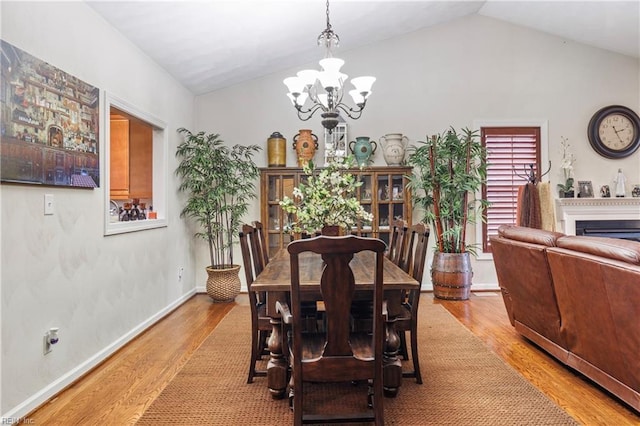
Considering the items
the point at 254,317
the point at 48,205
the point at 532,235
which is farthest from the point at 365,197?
the point at 48,205

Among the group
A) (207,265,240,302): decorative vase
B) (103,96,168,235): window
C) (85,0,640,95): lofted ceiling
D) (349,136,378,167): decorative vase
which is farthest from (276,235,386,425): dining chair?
(349,136,378,167): decorative vase

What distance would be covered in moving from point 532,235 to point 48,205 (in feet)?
10.3

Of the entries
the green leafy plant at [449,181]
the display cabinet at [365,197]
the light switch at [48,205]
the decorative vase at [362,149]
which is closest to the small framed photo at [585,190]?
the green leafy plant at [449,181]

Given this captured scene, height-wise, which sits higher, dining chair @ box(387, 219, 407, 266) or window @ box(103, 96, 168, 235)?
window @ box(103, 96, 168, 235)

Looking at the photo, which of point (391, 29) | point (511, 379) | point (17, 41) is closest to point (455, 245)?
point (511, 379)

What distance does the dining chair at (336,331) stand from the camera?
163cm

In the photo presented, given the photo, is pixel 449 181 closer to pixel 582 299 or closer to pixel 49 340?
pixel 582 299

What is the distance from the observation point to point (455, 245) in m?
4.68

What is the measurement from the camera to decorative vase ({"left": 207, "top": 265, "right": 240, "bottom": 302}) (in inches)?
177

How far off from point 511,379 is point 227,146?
4.06 metres

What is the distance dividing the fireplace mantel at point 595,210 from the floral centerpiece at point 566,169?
0.45 ft

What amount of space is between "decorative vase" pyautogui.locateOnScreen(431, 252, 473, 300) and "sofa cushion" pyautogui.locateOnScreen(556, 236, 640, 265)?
6.93 ft

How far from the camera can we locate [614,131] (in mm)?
5191

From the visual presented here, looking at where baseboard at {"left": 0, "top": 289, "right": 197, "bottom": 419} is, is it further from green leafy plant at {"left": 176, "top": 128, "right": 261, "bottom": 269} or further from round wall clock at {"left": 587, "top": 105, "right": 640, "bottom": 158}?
round wall clock at {"left": 587, "top": 105, "right": 640, "bottom": 158}
